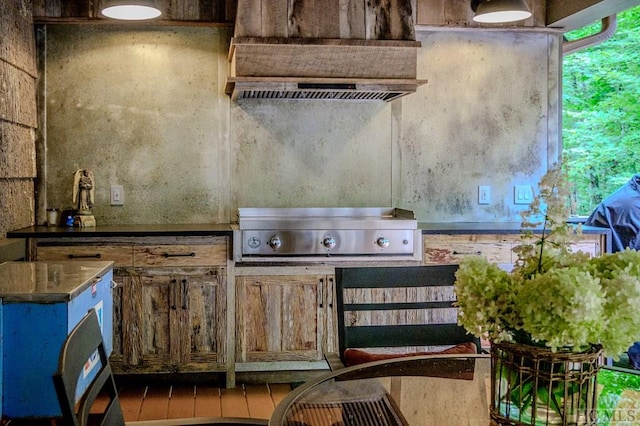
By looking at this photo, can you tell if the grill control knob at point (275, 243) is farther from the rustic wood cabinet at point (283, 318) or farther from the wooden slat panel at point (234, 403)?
the wooden slat panel at point (234, 403)

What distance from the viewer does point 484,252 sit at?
423 cm

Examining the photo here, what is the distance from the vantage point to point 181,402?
3.91m

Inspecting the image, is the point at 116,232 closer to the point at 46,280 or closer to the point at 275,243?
the point at 275,243

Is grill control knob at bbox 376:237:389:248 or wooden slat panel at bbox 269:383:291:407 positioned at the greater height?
grill control knob at bbox 376:237:389:248

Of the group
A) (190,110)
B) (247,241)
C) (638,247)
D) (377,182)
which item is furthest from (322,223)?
(638,247)

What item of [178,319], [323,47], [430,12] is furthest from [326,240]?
[430,12]

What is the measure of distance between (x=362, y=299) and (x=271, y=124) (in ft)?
4.13

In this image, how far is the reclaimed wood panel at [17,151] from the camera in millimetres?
3768

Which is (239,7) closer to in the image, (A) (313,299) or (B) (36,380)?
(A) (313,299)

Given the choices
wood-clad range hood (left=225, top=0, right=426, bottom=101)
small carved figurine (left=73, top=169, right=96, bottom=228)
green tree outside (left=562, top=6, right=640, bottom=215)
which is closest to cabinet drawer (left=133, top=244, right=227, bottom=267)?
small carved figurine (left=73, top=169, right=96, bottom=228)

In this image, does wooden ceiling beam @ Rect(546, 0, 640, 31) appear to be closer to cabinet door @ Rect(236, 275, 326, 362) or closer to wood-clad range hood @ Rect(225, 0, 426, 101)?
wood-clad range hood @ Rect(225, 0, 426, 101)

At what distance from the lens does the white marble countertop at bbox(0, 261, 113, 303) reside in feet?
8.59

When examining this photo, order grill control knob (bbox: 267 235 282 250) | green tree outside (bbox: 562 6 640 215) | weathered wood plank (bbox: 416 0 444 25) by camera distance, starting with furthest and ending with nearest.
Result: green tree outside (bbox: 562 6 640 215) < weathered wood plank (bbox: 416 0 444 25) < grill control knob (bbox: 267 235 282 250)

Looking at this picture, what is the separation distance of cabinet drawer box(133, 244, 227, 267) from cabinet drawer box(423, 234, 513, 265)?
1.18 metres
